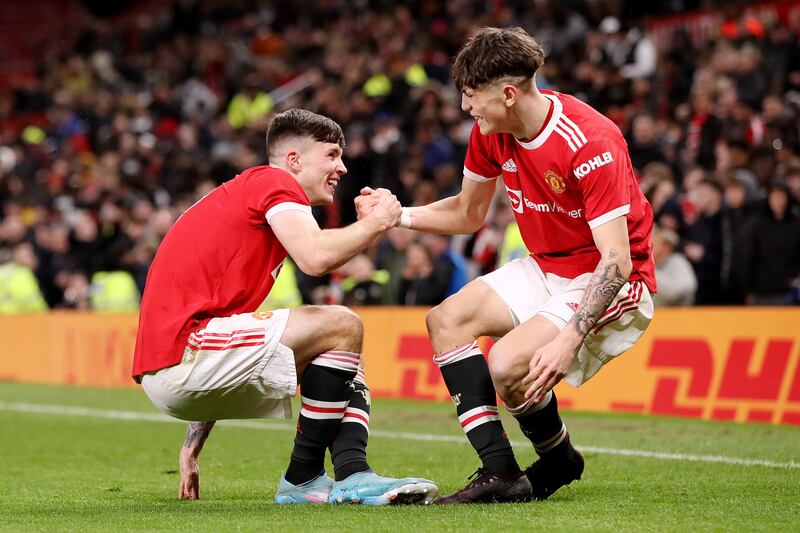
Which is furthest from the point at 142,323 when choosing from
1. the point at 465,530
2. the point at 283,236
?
the point at 465,530

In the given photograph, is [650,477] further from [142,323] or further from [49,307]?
[49,307]

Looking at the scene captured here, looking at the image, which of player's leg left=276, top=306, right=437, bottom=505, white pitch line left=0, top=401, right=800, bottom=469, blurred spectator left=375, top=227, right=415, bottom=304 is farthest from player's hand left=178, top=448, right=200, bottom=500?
blurred spectator left=375, top=227, right=415, bottom=304

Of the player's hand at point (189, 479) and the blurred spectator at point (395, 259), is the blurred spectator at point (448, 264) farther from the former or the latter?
the player's hand at point (189, 479)

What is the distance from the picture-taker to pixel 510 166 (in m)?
6.12

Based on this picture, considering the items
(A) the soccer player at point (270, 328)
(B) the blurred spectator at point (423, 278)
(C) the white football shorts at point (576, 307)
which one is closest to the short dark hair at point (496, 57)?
(A) the soccer player at point (270, 328)

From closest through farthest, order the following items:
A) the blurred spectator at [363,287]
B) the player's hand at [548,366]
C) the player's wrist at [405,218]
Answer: the player's hand at [548,366] < the player's wrist at [405,218] < the blurred spectator at [363,287]

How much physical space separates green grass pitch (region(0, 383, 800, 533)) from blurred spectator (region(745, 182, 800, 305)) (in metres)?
1.75

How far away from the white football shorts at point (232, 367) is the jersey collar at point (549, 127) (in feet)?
4.56

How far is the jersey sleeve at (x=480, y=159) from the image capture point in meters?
6.29

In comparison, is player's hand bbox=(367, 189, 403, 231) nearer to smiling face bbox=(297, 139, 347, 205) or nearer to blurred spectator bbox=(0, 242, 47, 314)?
smiling face bbox=(297, 139, 347, 205)

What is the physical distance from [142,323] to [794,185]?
7.33 m

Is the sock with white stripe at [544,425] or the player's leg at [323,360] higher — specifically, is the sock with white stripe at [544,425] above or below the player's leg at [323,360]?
below

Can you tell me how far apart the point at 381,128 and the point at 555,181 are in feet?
36.5

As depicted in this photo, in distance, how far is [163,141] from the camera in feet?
74.4
